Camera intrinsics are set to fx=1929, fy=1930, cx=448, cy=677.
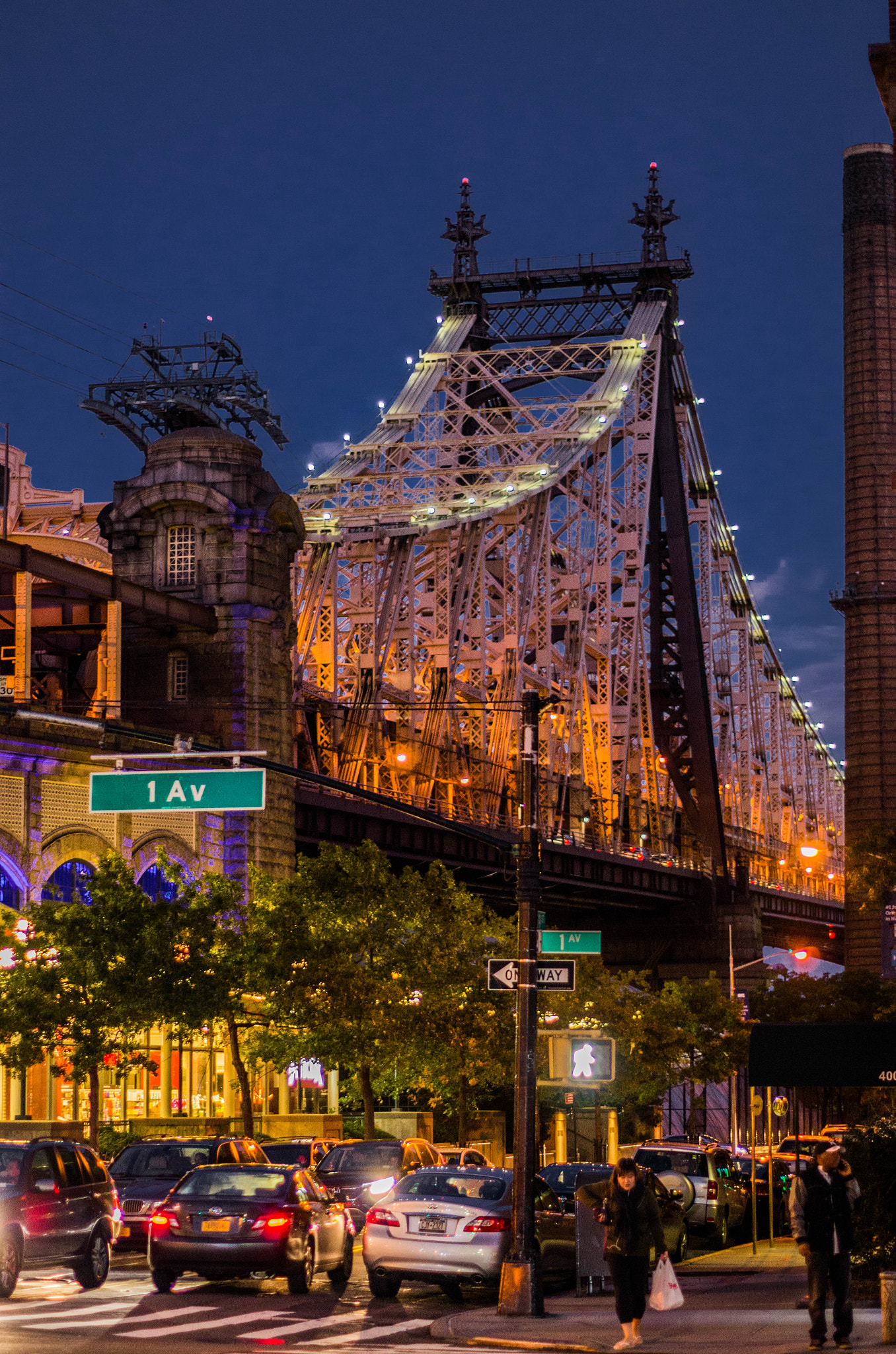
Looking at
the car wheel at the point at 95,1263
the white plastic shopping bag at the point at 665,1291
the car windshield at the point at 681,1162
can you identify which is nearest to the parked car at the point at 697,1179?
the car windshield at the point at 681,1162

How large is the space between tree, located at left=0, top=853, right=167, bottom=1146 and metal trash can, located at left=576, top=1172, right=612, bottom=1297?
17.0m

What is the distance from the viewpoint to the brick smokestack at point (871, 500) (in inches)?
3725

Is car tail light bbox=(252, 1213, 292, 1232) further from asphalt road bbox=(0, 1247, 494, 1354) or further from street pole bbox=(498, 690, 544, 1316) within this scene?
street pole bbox=(498, 690, 544, 1316)

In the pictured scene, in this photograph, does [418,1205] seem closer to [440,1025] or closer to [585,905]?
[440,1025]

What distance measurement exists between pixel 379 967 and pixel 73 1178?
915 inches

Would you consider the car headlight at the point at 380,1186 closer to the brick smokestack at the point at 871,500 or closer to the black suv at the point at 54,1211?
the black suv at the point at 54,1211

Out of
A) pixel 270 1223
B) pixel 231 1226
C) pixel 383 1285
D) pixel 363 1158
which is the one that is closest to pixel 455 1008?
pixel 363 1158

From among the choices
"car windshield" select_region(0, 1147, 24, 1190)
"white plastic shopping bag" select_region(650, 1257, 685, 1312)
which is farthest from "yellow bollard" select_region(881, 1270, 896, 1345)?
"car windshield" select_region(0, 1147, 24, 1190)

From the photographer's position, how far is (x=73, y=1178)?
76.8 feet

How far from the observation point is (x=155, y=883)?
2111 inches

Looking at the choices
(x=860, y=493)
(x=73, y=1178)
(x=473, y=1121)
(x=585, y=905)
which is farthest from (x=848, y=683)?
(x=73, y=1178)

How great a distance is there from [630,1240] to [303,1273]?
6.42 meters

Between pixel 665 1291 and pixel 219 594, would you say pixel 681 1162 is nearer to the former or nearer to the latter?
pixel 665 1291

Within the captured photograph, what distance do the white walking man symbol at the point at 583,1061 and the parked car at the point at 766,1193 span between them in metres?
13.4
